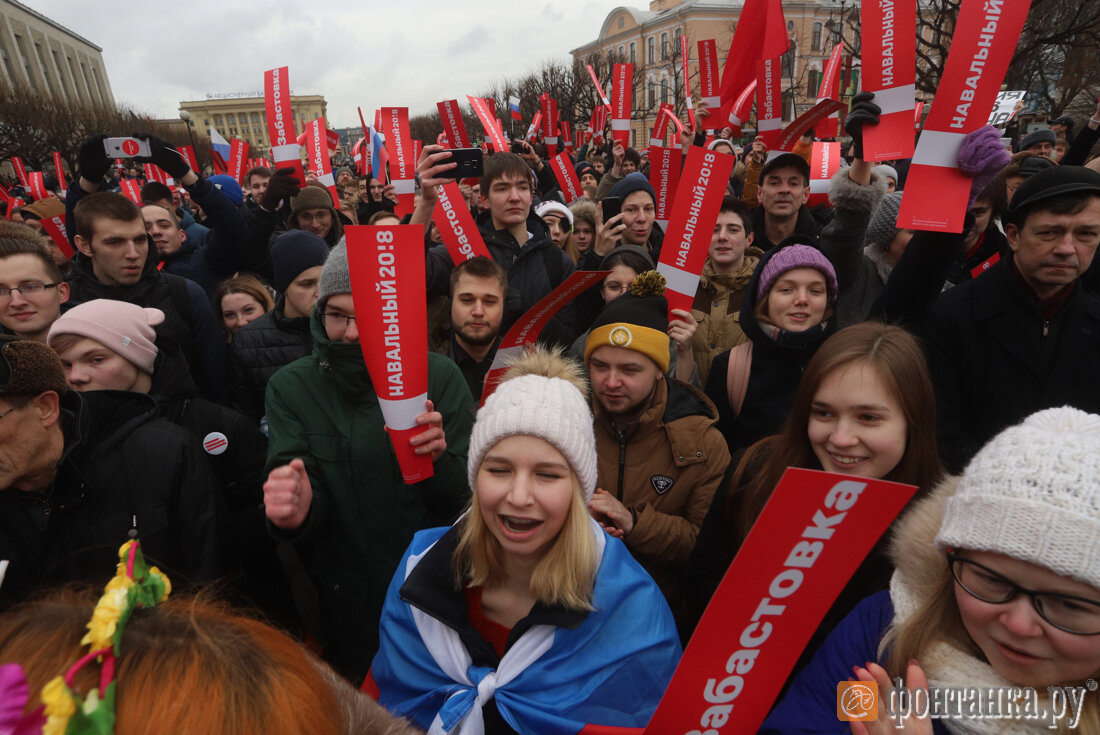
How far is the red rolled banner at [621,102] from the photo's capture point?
7.20 metres

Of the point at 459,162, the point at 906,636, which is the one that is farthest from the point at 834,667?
the point at 459,162

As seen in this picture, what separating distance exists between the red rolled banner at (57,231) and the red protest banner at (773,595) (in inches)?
250

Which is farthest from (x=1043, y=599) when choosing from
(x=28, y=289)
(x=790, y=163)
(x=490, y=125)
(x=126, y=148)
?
(x=490, y=125)

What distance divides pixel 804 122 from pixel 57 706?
163 inches

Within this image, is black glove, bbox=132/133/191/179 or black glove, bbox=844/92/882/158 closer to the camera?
black glove, bbox=844/92/882/158

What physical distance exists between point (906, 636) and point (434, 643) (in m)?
1.13

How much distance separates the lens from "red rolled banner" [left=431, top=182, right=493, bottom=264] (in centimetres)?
326

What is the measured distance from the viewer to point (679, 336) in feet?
9.14

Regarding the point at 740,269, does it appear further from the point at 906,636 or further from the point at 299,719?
the point at 299,719

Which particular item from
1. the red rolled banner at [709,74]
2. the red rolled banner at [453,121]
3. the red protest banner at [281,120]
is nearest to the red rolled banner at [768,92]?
the red rolled banner at [709,74]

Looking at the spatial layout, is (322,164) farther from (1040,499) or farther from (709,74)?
(1040,499)

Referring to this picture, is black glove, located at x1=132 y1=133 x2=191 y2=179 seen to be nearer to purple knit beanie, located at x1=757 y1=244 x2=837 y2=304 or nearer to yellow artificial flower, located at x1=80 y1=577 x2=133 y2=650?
purple knit beanie, located at x1=757 y1=244 x2=837 y2=304

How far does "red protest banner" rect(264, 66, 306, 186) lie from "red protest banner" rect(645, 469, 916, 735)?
5687 millimetres

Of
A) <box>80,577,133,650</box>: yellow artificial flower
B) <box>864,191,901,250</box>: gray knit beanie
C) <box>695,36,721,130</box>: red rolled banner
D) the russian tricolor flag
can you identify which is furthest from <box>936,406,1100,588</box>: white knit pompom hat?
the russian tricolor flag
